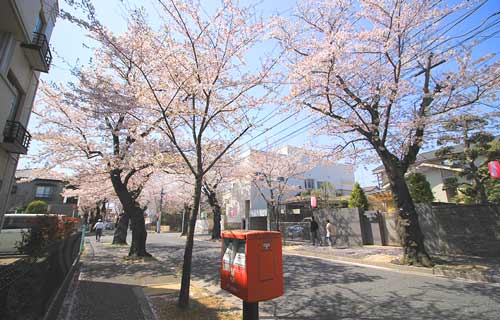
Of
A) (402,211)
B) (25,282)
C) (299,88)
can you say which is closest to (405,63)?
(299,88)

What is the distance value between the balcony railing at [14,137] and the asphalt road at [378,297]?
7.43 m

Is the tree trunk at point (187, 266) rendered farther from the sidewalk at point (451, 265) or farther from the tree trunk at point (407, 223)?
the tree trunk at point (407, 223)

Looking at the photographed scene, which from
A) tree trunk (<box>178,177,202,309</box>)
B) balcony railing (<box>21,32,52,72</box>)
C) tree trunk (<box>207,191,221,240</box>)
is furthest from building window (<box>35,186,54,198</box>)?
tree trunk (<box>178,177,202,309</box>)

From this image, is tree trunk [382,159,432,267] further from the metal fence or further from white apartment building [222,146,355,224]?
white apartment building [222,146,355,224]

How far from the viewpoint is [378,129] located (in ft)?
34.1

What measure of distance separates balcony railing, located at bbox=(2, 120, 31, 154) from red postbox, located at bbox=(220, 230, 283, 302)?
8837mm

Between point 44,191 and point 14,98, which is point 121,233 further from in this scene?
point 44,191

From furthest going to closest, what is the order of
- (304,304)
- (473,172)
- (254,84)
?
(473,172) → (254,84) → (304,304)

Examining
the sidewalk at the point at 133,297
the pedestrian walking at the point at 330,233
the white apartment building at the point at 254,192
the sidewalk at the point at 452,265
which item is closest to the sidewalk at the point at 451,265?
the sidewalk at the point at 452,265

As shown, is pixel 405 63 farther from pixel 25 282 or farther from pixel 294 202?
pixel 294 202

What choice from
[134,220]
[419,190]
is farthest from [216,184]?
[419,190]

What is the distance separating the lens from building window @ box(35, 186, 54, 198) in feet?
135

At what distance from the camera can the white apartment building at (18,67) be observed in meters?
7.57

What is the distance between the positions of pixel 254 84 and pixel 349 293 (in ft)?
19.6
